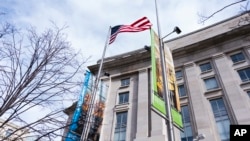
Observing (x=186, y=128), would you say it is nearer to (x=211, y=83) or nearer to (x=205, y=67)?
(x=211, y=83)

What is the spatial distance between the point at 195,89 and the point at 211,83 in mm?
1949

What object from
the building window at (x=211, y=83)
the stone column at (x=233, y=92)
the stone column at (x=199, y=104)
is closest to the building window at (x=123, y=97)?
the stone column at (x=199, y=104)

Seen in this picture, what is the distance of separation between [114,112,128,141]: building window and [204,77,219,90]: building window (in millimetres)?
9484

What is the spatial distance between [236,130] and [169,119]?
3899 millimetres

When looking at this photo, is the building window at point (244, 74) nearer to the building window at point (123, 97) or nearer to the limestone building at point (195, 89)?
the limestone building at point (195, 89)

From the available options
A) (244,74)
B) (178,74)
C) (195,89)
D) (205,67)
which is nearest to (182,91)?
(195,89)

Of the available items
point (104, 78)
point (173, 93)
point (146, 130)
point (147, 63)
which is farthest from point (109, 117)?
point (173, 93)

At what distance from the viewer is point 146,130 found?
65.3 ft

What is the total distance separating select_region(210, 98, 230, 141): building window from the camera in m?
17.4

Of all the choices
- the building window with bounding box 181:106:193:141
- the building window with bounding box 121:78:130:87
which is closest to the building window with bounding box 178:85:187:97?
the building window with bounding box 181:106:193:141

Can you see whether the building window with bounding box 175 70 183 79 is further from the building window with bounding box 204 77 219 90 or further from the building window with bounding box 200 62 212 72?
the building window with bounding box 204 77 219 90

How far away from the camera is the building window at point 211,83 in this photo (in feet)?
70.1

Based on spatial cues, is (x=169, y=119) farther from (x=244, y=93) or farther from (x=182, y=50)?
(x=182, y=50)

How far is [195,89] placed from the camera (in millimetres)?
21562
